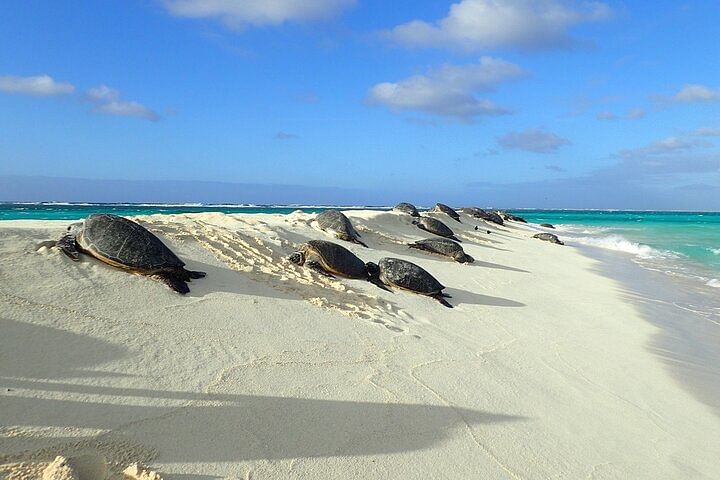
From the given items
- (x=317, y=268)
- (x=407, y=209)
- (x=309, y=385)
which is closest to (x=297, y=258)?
(x=317, y=268)

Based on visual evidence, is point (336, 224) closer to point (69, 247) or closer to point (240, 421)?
point (69, 247)

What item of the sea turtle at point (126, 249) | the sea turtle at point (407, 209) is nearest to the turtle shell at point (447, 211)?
the sea turtle at point (407, 209)

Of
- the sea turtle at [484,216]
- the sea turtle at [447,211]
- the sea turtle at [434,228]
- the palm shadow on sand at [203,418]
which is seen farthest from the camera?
the sea turtle at [484,216]

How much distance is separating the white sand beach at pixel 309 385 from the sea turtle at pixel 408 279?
2.41 feet

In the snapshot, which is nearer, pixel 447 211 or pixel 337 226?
pixel 337 226

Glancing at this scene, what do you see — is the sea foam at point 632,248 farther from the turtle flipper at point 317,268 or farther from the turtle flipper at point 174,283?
the turtle flipper at point 174,283

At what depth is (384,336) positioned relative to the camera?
18.4ft

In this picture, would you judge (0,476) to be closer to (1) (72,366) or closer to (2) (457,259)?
(1) (72,366)

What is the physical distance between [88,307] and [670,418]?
624cm

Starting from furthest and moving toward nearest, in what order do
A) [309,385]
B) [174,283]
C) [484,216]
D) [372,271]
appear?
[484,216], [372,271], [174,283], [309,385]

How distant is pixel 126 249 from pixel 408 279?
4688 mm

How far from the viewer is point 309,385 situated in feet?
13.2

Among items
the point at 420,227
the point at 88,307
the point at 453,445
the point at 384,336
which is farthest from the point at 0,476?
the point at 420,227

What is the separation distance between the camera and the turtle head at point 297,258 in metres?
8.33
